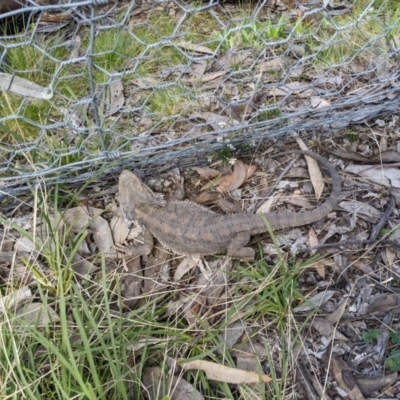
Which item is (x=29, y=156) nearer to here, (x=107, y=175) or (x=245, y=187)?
(x=107, y=175)

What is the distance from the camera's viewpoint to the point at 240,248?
2.31 metres

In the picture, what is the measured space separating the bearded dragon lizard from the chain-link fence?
0.20 m

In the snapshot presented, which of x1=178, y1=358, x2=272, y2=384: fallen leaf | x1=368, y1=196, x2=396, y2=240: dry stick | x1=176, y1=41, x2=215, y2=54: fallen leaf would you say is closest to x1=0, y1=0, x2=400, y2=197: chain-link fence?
x1=176, y1=41, x2=215, y2=54: fallen leaf

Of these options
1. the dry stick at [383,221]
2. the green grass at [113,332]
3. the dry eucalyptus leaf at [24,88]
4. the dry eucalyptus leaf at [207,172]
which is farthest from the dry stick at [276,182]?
the dry eucalyptus leaf at [24,88]

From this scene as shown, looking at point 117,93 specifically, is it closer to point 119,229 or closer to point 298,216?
point 119,229

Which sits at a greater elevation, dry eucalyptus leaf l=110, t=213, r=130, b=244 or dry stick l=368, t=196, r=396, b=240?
dry stick l=368, t=196, r=396, b=240

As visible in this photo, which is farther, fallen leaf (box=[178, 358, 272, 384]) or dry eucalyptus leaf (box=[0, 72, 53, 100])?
dry eucalyptus leaf (box=[0, 72, 53, 100])

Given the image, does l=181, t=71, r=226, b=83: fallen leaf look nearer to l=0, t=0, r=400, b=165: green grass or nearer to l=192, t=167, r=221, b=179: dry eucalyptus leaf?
l=0, t=0, r=400, b=165: green grass

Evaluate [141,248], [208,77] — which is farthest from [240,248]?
[208,77]

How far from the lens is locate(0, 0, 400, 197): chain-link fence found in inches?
98.7

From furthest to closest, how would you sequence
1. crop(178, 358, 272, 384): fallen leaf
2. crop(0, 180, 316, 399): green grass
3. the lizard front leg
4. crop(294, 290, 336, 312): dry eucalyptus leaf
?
the lizard front leg
crop(294, 290, 336, 312): dry eucalyptus leaf
crop(178, 358, 272, 384): fallen leaf
crop(0, 180, 316, 399): green grass

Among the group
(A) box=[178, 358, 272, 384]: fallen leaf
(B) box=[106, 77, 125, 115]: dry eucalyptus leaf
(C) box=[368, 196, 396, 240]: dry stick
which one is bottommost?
(A) box=[178, 358, 272, 384]: fallen leaf

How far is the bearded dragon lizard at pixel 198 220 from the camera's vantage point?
2.33m

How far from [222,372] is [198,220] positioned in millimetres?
767
